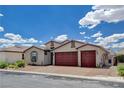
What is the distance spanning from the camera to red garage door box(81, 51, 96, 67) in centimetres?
2511

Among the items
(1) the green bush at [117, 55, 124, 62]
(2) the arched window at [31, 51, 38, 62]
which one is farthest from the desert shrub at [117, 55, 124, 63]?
(2) the arched window at [31, 51, 38, 62]

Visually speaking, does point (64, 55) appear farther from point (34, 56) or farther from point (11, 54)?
point (11, 54)

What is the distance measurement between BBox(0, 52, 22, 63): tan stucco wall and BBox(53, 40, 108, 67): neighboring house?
5229mm

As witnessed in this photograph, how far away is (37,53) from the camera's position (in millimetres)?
29141

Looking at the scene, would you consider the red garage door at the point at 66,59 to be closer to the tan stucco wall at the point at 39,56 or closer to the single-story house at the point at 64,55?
the single-story house at the point at 64,55

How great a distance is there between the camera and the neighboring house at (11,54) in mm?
29500

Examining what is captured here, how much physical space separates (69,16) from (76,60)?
5.16m

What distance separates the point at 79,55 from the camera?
2627 centimetres

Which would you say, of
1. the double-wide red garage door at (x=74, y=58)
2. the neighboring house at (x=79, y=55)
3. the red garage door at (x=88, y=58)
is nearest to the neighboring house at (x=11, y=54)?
the neighboring house at (x=79, y=55)

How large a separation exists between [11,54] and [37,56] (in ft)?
11.8

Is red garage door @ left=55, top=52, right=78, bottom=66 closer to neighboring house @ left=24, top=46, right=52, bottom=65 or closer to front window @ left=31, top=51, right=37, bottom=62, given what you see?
neighboring house @ left=24, top=46, right=52, bottom=65

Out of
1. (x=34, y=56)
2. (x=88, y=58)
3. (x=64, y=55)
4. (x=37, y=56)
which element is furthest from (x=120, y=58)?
(x=34, y=56)
